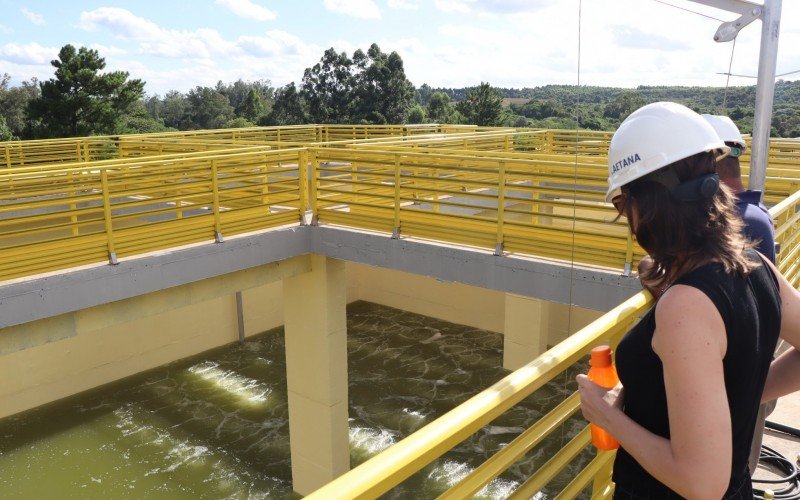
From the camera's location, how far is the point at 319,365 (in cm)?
877

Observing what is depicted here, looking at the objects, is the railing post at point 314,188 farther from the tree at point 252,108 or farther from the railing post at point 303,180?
the tree at point 252,108

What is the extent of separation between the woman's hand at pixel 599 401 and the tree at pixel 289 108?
145 ft

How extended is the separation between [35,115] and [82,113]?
1.79 metres

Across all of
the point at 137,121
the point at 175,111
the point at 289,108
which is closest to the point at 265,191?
the point at 137,121

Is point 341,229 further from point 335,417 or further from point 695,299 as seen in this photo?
point 695,299

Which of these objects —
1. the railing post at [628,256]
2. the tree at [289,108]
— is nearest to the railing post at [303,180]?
the railing post at [628,256]

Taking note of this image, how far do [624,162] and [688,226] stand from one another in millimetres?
209

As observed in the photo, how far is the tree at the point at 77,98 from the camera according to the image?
27.1m

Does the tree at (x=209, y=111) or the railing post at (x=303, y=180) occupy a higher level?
the tree at (x=209, y=111)

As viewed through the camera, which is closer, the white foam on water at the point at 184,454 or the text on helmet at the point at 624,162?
the text on helmet at the point at 624,162

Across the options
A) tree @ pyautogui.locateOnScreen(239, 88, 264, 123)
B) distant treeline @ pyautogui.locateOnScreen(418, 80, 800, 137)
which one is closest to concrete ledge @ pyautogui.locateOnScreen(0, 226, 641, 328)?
distant treeline @ pyautogui.locateOnScreen(418, 80, 800, 137)

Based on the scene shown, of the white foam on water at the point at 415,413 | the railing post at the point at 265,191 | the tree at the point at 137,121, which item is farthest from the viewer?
the tree at the point at 137,121

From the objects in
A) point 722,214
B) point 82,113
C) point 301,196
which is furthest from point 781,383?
point 82,113

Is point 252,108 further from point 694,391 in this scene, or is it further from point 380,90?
point 694,391
